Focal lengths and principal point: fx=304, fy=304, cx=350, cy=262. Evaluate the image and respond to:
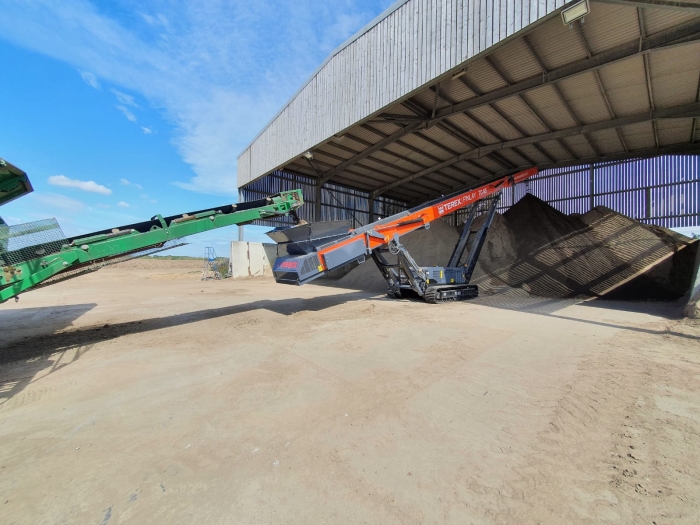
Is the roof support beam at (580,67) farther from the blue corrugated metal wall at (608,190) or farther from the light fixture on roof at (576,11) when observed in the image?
the blue corrugated metal wall at (608,190)

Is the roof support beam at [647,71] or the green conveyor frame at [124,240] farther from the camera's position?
the roof support beam at [647,71]

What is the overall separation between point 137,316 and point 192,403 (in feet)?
22.4

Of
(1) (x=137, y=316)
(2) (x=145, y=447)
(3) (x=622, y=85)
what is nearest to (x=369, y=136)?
(3) (x=622, y=85)

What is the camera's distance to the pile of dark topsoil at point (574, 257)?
12.4 m

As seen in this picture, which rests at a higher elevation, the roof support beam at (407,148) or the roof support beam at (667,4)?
the roof support beam at (407,148)

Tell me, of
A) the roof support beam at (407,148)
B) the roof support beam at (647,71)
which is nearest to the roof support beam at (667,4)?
the roof support beam at (647,71)

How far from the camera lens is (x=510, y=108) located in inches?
471

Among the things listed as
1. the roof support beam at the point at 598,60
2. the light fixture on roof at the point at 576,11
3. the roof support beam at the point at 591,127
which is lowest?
the roof support beam at the point at 591,127

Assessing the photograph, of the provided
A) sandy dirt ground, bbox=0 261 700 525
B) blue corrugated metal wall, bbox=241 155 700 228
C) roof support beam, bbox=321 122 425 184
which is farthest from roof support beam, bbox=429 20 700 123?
blue corrugated metal wall, bbox=241 155 700 228

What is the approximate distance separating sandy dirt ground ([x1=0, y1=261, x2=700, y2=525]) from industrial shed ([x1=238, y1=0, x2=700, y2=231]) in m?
7.65

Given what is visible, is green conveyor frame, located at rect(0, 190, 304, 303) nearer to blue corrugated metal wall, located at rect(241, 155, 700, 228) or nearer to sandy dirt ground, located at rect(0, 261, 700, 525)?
sandy dirt ground, located at rect(0, 261, 700, 525)

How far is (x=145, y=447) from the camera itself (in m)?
2.72

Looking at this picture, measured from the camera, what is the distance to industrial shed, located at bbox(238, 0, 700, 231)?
7.94 m

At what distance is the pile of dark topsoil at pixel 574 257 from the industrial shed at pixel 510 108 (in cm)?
219
